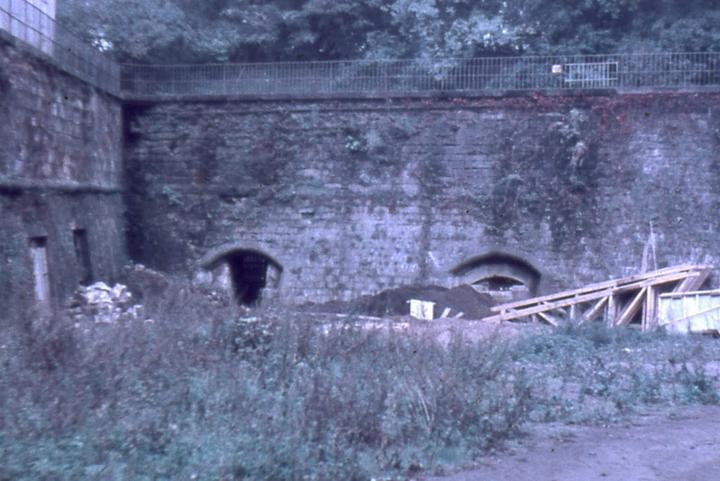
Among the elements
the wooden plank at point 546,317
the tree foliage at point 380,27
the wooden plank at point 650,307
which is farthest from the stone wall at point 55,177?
the wooden plank at point 650,307

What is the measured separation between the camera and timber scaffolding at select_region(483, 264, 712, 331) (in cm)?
1780

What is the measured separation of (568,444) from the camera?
293 inches

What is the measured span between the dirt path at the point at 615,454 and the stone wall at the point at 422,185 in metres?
11.5

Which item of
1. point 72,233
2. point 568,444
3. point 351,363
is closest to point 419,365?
point 351,363

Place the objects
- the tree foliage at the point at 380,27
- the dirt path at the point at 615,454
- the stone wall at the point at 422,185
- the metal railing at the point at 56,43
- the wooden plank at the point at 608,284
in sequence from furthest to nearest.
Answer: the tree foliage at the point at 380,27, the stone wall at the point at 422,185, the wooden plank at the point at 608,284, the metal railing at the point at 56,43, the dirt path at the point at 615,454

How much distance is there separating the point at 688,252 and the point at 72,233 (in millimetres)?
11790

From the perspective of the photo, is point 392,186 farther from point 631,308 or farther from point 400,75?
point 631,308

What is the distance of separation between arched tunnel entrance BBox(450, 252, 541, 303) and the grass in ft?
→ 32.4

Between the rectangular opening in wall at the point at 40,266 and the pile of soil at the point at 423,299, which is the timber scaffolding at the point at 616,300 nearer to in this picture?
the pile of soil at the point at 423,299

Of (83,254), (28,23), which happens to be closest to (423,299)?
(83,254)

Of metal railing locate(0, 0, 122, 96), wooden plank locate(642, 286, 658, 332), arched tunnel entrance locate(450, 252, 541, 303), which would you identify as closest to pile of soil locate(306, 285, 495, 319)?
arched tunnel entrance locate(450, 252, 541, 303)

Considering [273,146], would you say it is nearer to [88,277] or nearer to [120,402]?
[88,277]

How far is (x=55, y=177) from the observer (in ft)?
56.5

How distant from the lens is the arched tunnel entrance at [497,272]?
793 inches
